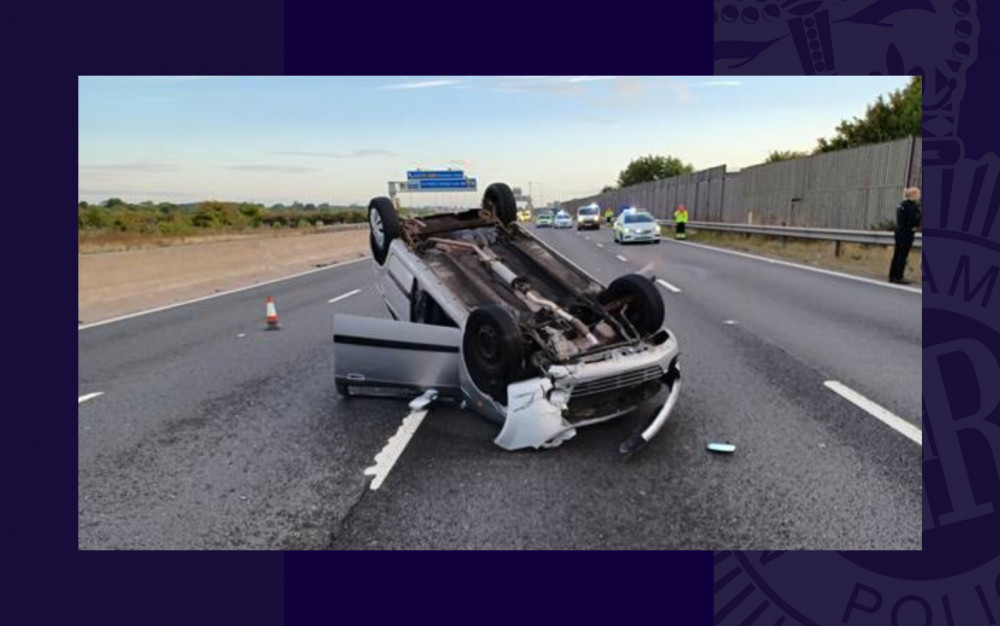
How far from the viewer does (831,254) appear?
19.8 meters

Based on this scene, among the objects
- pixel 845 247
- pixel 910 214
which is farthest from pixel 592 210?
pixel 910 214

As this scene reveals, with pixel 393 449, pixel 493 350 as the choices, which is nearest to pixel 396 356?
pixel 393 449

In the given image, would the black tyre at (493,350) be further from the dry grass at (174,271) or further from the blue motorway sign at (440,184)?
the blue motorway sign at (440,184)

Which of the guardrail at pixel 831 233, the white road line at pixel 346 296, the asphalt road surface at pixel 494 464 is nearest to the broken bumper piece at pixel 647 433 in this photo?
the asphalt road surface at pixel 494 464

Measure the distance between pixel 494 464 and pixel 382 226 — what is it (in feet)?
11.9

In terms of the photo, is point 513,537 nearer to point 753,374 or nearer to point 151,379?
point 753,374

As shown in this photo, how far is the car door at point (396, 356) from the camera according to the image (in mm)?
5305

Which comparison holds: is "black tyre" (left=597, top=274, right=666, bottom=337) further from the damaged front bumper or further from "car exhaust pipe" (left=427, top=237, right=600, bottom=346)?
the damaged front bumper

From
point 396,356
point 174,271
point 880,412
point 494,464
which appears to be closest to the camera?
point 494,464

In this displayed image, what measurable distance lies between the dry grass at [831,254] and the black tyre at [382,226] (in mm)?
11249

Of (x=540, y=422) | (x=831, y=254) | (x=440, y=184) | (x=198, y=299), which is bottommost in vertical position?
(x=198, y=299)

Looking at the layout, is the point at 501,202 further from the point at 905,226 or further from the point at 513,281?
the point at 905,226

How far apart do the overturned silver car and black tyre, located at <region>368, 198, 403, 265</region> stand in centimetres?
2

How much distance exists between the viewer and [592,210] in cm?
5034
